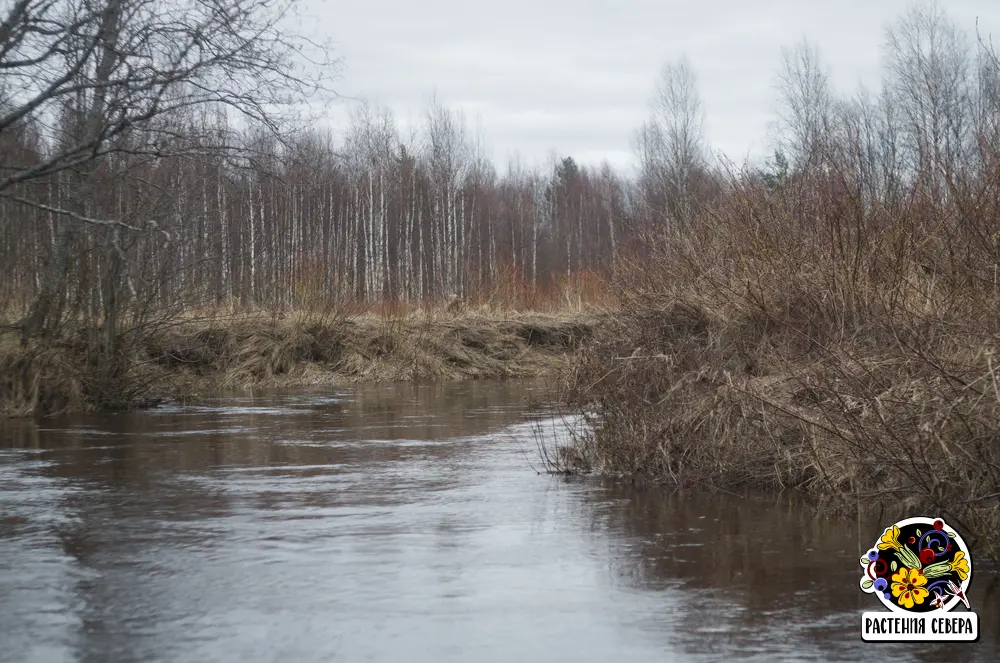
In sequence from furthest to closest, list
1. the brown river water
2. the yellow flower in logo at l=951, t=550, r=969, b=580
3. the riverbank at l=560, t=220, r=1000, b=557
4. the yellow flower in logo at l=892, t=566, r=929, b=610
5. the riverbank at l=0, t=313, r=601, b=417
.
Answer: the riverbank at l=0, t=313, r=601, b=417, the riverbank at l=560, t=220, r=1000, b=557, the yellow flower in logo at l=951, t=550, r=969, b=580, the yellow flower in logo at l=892, t=566, r=929, b=610, the brown river water

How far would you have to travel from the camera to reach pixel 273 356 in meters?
22.4

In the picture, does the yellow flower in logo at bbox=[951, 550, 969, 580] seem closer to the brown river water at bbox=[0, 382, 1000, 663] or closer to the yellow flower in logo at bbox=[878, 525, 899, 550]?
the brown river water at bbox=[0, 382, 1000, 663]

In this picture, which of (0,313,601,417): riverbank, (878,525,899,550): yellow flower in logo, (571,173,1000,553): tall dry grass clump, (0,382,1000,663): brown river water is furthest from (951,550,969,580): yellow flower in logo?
(0,313,601,417): riverbank

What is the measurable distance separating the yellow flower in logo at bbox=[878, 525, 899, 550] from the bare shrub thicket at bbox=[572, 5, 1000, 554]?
2.39ft

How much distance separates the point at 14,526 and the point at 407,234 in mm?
35786

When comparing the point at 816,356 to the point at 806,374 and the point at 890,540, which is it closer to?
the point at 806,374

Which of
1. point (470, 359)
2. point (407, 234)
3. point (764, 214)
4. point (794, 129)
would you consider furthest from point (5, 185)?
point (794, 129)

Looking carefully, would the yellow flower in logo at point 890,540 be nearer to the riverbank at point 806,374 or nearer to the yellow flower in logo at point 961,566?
the yellow flower in logo at point 961,566

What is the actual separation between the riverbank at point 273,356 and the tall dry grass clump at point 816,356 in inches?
222

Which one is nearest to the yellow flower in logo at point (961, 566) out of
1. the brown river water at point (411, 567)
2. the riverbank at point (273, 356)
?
the brown river water at point (411, 567)

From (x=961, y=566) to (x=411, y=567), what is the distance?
9.77 feet

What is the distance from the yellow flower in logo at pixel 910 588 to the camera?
500 centimetres

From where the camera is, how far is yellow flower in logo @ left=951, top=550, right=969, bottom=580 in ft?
16.9

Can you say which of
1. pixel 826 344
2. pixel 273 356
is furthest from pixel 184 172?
pixel 826 344
